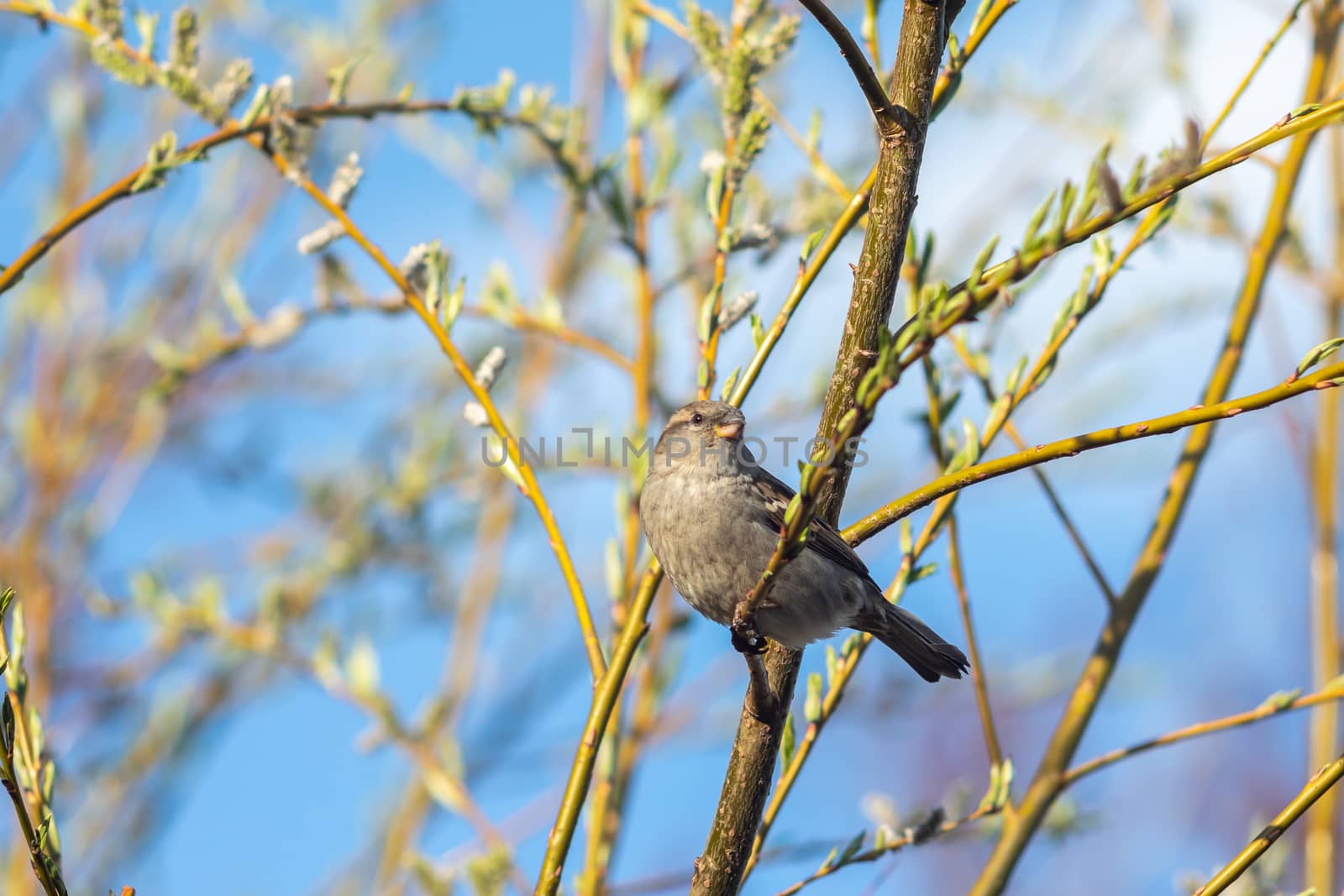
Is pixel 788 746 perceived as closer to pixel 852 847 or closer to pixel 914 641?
pixel 852 847

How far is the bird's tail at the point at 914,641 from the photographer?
3555 mm

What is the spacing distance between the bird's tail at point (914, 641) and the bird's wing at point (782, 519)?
168mm

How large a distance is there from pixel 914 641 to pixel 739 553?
2.24ft

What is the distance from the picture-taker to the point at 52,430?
5652mm

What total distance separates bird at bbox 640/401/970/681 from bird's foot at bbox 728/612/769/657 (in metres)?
0.12

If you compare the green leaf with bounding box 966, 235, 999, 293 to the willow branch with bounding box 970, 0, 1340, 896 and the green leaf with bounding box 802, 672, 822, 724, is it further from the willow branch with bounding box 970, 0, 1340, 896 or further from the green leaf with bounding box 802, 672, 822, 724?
the willow branch with bounding box 970, 0, 1340, 896

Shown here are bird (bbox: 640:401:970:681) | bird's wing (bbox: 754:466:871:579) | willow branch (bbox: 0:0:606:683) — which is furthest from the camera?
bird (bbox: 640:401:970:681)

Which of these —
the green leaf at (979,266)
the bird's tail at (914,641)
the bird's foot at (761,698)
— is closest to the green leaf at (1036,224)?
the green leaf at (979,266)

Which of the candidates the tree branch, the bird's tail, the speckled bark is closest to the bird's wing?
the bird's tail

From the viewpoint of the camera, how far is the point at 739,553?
332 centimetres

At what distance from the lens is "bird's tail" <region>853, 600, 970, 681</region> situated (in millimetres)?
3555

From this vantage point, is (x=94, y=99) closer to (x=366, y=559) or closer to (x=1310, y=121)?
(x=366, y=559)

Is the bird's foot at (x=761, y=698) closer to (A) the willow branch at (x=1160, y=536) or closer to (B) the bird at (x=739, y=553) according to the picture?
(B) the bird at (x=739, y=553)

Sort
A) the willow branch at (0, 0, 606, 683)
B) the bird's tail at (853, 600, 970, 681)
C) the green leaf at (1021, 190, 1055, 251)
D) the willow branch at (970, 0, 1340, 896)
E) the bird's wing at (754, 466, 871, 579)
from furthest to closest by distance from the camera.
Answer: the bird's tail at (853, 600, 970, 681)
the bird's wing at (754, 466, 871, 579)
the willow branch at (970, 0, 1340, 896)
the willow branch at (0, 0, 606, 683)
the green leaf at (1021, 190, 1055, 251)
